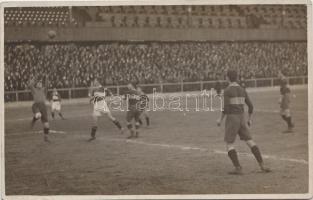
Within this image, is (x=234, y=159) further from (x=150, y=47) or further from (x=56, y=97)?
(x=56, y=97)

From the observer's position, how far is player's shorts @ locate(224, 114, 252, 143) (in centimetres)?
589

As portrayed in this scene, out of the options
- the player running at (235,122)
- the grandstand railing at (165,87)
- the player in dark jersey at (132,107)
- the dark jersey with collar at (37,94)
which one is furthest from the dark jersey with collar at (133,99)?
the player running at (235,122)

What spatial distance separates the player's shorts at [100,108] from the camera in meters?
7.55

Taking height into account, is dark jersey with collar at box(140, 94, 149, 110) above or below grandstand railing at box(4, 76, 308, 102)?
below

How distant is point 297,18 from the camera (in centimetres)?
647

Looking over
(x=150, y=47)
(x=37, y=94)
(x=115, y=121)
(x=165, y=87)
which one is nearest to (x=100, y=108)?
(x=115, y=121)

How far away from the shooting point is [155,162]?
634 cm

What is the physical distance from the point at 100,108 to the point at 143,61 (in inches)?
90.1

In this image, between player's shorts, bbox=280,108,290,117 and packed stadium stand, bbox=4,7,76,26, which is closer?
packed stadium stand, bbox=4,7,76,26

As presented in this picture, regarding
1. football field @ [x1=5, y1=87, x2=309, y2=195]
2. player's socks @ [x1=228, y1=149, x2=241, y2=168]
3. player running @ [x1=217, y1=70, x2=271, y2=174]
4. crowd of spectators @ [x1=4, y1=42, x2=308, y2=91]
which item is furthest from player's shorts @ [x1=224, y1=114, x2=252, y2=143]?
crowd of spectators @ [x1=4, y1=42, x2=308, y2=91]

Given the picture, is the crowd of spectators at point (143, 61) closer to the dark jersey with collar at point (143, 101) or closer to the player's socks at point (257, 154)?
the dark jersey with collar at point (143, 101)

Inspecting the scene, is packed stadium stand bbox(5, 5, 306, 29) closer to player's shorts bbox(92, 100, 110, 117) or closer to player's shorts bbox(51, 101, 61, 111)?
player's shorts bbox(92, 100, 110, 117)

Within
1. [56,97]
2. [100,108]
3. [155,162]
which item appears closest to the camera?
[155,162]

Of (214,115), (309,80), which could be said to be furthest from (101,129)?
(309,80)
